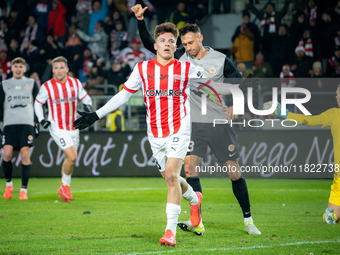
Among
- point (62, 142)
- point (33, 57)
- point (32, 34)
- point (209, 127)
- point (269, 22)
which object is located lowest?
point (62, 142)

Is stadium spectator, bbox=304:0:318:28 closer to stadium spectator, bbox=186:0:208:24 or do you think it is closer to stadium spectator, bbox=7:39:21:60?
stadium spectator, bbox=186:0:208:24

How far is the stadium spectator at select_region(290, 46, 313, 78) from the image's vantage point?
12.1 meters

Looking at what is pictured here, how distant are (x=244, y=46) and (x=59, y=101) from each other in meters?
7.05

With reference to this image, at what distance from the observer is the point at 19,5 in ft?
50.6

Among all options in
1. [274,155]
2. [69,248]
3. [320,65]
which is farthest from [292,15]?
[69,248]

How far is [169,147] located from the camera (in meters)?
4.45

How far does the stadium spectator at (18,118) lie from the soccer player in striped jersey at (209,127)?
11.7ft

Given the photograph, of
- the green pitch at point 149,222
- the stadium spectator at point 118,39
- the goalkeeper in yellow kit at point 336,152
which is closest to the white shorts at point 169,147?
the green pitch at point 149,222

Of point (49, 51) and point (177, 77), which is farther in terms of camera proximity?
point (49, 51)

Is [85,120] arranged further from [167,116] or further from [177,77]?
[177,77]

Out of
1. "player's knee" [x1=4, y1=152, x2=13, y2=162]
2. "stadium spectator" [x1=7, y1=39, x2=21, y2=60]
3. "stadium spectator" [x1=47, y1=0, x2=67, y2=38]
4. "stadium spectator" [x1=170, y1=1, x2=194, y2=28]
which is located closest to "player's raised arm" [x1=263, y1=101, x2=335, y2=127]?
"player's knee" [x1=4, y1=152, x2=13, y2=162]

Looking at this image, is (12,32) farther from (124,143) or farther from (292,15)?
(292,15)

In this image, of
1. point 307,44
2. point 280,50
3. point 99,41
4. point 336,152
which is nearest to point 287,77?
point 280,50

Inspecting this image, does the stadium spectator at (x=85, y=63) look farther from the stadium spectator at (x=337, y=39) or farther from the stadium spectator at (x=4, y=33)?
the stadium spectator at (x=337, y=39)
